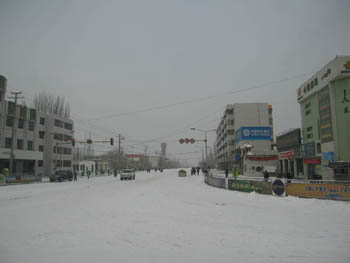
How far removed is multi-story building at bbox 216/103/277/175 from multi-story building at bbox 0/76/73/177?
33.7m

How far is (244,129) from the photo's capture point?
58.2m

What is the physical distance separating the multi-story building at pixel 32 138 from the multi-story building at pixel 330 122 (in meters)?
40.8

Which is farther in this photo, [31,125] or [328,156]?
[31,125]

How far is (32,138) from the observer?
56000 mm

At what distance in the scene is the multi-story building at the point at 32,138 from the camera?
155 feet

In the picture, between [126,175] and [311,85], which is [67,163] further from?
[311,85]

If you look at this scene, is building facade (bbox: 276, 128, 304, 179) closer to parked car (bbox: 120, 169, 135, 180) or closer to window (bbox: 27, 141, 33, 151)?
parked car (bbox: 120, 169, 135, 180)

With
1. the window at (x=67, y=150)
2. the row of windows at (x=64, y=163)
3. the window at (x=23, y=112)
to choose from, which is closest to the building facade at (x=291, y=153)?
the window at (x=23, y=112)

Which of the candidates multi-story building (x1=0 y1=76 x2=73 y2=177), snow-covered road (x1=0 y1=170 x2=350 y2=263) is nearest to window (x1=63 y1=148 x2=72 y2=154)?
multi-story building (x1=0 y1=76 x2=73 y2=177)

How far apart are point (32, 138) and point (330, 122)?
57871 mm

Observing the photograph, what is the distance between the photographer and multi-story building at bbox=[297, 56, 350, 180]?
847 inches

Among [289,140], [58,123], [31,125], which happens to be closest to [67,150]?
[58,123]

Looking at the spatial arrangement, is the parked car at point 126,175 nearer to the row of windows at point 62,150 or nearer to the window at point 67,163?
the row of windows at point 62,150

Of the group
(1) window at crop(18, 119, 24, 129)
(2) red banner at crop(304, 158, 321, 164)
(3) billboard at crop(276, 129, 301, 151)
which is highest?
(1) window at crop(18, 119, 24, 129)
